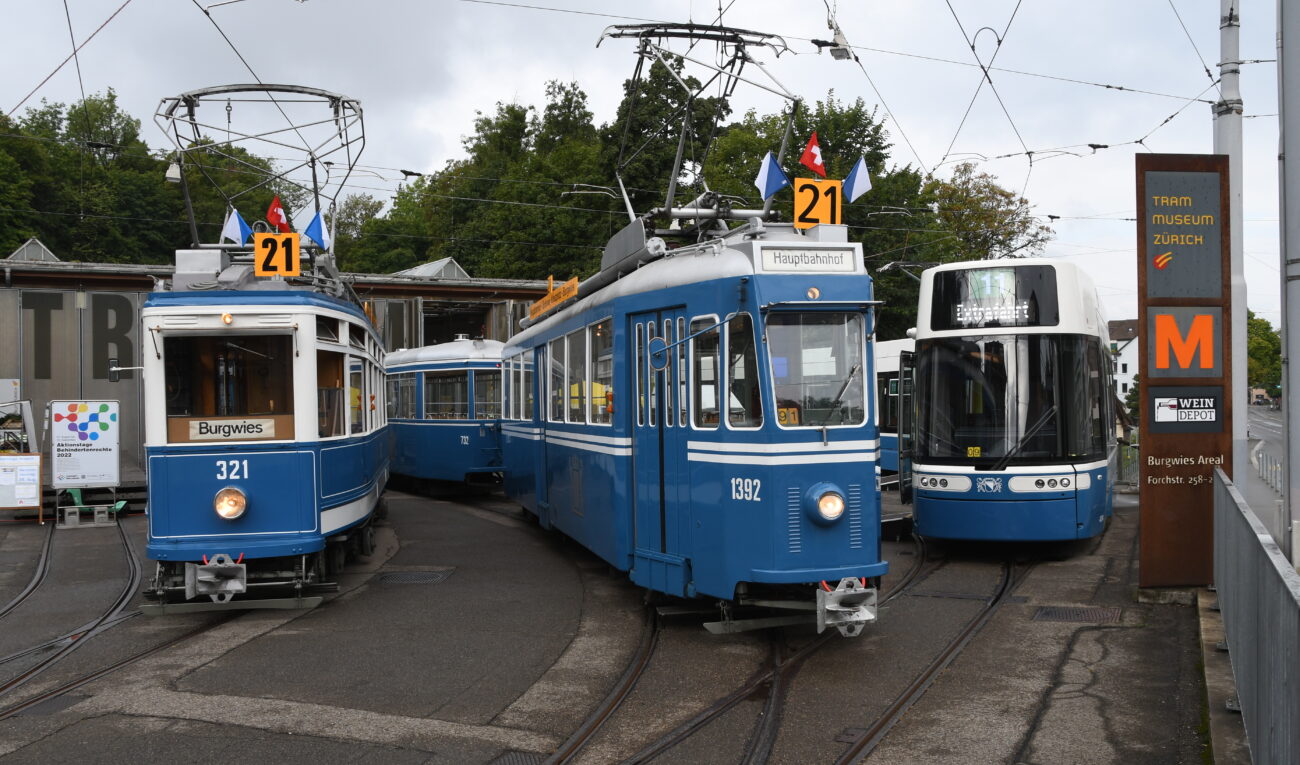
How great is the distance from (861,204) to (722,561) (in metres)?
30.2

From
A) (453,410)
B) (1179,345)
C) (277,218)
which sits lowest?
(453,410)

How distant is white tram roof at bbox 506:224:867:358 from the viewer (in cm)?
837

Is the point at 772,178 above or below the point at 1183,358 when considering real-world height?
above

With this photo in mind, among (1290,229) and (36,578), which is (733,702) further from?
(36,578)

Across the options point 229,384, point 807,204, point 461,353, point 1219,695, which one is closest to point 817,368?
point 807,204

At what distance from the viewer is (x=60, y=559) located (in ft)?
46.5

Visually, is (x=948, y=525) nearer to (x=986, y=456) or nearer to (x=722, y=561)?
(x=986, y=456)

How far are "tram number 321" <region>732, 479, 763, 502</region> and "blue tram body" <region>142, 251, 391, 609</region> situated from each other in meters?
4.17

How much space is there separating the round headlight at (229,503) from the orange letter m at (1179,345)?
26.9ft

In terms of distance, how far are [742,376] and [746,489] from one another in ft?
2.72

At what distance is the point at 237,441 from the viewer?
1012 cm

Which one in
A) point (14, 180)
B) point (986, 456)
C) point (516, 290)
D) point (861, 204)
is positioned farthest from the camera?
point (14, 180)

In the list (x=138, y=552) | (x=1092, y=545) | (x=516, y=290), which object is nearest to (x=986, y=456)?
(x=1092, y=545)

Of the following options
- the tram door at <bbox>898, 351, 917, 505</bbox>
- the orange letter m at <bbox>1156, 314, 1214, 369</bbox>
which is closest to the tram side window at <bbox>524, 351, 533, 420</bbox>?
the tram door at <bbox>898, 351, 917, 505</bbox>
